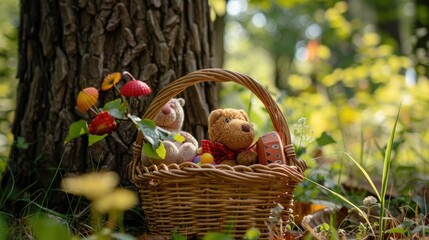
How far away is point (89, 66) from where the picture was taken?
2268mm

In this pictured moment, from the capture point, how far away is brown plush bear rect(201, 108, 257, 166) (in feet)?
6.16

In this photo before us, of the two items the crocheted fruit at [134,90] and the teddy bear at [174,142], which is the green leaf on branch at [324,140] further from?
the crocheted fruit at [134,90]

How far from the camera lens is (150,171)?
5.83 feet

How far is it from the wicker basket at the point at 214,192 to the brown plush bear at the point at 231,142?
143 millimetres

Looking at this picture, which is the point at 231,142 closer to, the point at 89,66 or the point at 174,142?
the point at 174,142

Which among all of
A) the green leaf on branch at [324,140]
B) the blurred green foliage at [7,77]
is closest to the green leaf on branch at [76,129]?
the blurred green foliage at [7,77]

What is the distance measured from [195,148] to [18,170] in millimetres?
880

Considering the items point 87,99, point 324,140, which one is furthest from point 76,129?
point 324,140

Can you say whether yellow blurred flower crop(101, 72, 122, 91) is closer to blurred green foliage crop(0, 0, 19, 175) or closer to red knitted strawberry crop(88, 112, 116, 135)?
red knitted strawberry crop(88, 112, 116, 135)

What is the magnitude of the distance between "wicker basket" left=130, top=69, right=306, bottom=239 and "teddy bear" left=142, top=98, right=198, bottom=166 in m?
0.11

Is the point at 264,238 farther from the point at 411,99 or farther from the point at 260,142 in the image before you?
the point at 411,99

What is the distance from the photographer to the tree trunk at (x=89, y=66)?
2.26m

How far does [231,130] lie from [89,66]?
725mm

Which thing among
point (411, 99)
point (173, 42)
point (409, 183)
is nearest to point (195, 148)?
point (173, 42)
